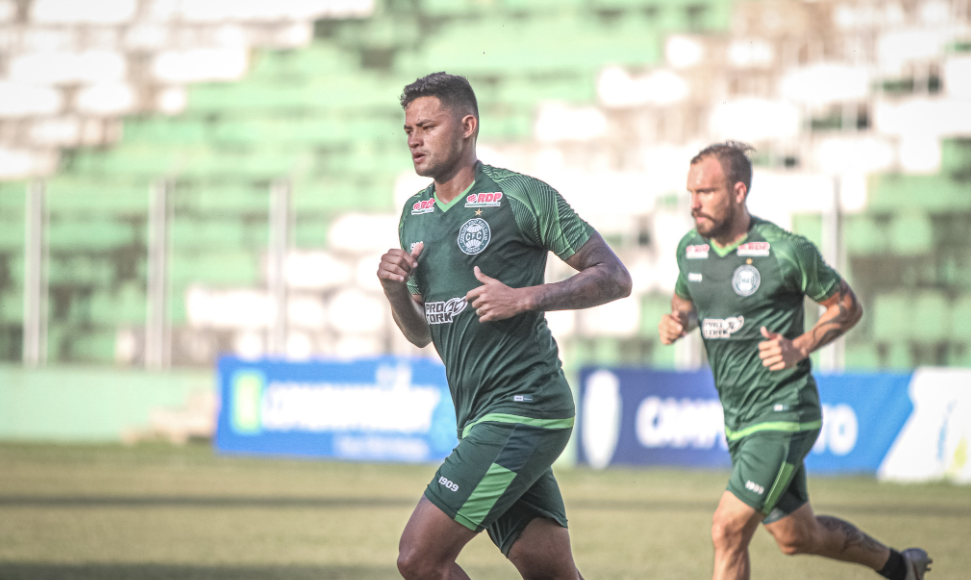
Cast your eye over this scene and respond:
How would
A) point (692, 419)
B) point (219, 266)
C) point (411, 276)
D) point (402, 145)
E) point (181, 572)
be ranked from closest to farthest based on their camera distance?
point (411, 276)
point (181, 572)
point (692, 419)
point (219, 266)
point (402, 145)

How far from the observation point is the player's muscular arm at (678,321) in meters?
6.73

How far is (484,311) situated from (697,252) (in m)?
2.38

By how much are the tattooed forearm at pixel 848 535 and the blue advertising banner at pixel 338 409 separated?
9.51 m

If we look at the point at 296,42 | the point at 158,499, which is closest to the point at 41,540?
the point at 158,499

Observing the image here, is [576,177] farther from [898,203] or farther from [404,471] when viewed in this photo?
[404,471]

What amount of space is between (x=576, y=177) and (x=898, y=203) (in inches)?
192

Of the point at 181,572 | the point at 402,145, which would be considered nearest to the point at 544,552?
the point at 181,572

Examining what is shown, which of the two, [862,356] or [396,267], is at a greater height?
[396,267]

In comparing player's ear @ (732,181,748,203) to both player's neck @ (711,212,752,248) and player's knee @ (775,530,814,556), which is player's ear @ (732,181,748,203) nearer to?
player's neck @ (711,212,752,248)

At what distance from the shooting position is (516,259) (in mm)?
4965

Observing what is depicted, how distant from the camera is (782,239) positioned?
258 inches

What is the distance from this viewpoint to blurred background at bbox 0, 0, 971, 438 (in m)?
19.5

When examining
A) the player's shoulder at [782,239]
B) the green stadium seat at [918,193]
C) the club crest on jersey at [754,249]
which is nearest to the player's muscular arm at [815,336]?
the player's shoulder at [782,239]

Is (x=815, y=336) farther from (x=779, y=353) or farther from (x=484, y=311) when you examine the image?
(x=484, y=311)
